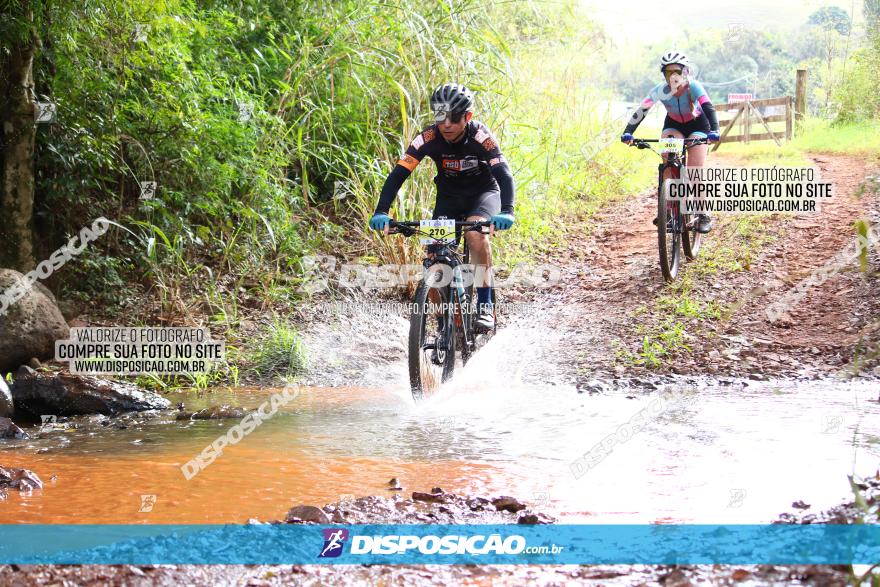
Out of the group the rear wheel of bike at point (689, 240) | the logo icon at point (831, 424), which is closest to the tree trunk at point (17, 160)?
the rear wheel of bike at point (689, 240)

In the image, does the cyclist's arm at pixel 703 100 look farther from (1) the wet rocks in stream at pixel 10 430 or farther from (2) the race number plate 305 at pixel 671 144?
(1) the wet rocks in stream at pixel 10 430

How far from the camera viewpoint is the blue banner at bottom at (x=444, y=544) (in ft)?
10.2

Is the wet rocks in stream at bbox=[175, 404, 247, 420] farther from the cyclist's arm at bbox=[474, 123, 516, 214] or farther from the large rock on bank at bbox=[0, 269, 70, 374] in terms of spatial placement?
the cyclist's arm at bbox=[474, 123, 516, 214]

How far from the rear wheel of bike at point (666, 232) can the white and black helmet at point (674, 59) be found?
124 centimetres

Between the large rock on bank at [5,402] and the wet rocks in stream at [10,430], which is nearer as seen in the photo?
the wet rocks in stream at [10,430]

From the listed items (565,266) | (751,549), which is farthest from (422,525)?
(565,266)

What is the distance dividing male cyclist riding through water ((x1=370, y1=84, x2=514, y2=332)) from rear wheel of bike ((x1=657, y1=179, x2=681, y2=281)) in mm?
2551

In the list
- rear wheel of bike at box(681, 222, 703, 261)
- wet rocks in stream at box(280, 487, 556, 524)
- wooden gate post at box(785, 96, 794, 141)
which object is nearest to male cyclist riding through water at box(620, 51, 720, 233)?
rear wheel of bike at box(681, 222, 703, 261)

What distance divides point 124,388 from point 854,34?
16271 millimetres

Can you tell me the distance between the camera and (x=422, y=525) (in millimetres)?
3574

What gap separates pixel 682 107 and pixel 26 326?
6779 millimetres

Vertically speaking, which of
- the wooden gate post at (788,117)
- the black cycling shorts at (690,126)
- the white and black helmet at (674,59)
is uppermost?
the wooden gate post at (788,117)

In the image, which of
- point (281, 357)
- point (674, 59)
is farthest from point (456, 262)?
point (674, 59)

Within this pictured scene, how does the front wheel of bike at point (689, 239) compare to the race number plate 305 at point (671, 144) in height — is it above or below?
below
